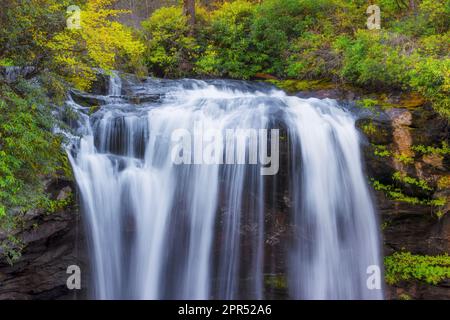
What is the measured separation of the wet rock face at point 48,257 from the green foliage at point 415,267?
5779 millimetres

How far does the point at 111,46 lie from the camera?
1058 cm

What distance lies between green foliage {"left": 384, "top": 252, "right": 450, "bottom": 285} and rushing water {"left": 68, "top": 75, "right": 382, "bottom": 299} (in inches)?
13.7

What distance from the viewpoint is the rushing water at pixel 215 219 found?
7.88 meters

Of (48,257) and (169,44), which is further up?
(169,44)

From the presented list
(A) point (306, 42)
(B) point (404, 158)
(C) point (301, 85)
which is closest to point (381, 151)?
(B) point (404, 158)

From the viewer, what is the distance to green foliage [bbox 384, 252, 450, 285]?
26.7ft

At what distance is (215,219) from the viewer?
8047mm

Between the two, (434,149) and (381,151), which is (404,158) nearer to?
(381,151)

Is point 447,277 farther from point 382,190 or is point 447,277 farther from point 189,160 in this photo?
point 189,160

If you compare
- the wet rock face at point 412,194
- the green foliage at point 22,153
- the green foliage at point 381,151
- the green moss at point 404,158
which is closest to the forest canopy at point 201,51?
the green foliage at point 22,153

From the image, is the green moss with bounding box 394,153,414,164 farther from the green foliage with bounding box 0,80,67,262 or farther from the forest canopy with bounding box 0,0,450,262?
the green foliage with bounding box 0,80,67,262

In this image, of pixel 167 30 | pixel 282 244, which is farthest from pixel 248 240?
pixel 167 30

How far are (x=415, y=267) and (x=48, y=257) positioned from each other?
269 inches

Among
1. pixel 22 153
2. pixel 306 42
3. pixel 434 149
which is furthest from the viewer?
pixel 306 42
